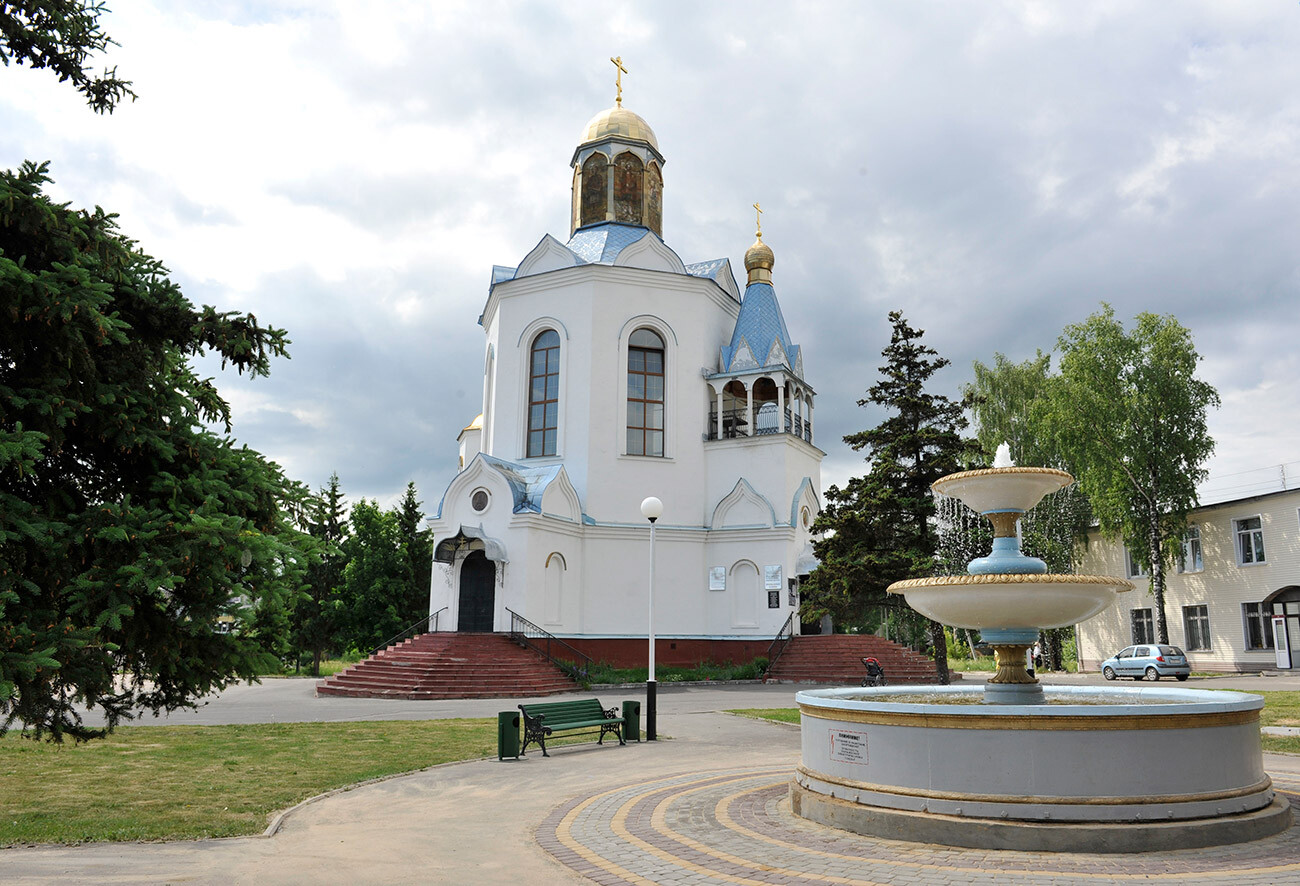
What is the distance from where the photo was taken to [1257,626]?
34.4 metres

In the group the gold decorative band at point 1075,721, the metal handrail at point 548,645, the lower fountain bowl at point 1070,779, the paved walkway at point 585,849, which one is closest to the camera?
the paved walkway at point 585,849

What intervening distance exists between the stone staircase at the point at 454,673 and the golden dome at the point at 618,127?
19656 mm

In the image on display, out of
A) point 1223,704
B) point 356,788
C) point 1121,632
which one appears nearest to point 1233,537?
point 1121,632

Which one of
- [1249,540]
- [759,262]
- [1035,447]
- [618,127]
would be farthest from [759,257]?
[1249,540]

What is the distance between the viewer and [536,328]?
3312 centimetres

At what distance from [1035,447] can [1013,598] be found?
33.0 metres

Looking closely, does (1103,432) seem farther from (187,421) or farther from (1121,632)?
(187,421)

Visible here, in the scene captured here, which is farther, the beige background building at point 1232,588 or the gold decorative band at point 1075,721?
the beige background building at point 1232,588

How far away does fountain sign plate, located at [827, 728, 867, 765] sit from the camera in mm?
8055

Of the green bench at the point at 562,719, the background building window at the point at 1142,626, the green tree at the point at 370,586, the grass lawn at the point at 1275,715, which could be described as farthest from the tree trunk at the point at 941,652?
the green tree at the point at 370,586

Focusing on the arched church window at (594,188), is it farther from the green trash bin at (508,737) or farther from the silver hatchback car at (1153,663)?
the green trash bin at (508,737)

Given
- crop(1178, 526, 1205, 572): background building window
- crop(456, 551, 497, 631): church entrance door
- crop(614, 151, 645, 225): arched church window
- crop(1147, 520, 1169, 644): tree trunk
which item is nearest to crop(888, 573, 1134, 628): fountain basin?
crop(456, 551, 497, 631): church entrance door

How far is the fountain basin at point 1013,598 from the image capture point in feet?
27.4

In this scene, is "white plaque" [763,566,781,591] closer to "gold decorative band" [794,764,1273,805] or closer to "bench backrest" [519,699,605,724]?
"bench backrest" [519,699,605,724]
